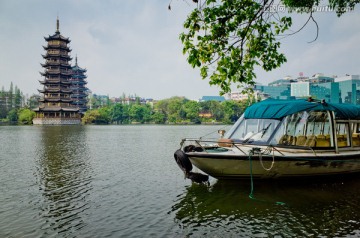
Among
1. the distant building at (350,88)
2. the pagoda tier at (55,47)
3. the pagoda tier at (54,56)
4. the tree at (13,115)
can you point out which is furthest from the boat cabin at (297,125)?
the distant building at (350,88)

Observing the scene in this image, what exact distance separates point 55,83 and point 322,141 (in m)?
79.6

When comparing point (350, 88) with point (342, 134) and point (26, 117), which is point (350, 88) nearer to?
point (26, 117)

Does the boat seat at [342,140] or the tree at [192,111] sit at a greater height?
the tree at [192,111]

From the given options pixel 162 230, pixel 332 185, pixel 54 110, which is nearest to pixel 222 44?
pixel 162 230

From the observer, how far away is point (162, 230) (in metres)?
6.64

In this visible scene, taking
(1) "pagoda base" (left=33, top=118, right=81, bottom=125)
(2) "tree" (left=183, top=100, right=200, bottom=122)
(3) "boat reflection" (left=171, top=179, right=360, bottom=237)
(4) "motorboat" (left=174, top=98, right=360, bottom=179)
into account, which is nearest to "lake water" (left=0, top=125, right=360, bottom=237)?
(3) "boat reflection" (left=171, top=179, right=360, bottom=237)

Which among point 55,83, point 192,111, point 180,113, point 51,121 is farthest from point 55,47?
point 192,111

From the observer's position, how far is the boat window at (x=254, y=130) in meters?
10.3

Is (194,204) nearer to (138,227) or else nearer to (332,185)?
(138,227)

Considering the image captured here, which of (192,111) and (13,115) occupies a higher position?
(192,111)

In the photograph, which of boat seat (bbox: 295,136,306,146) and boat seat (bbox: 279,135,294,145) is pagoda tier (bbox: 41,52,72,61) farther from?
boat seat (bbox: 295,136,306,146)

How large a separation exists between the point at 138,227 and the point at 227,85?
145 inches

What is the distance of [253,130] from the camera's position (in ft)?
35.8

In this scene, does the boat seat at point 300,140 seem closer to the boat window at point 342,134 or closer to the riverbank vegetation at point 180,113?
the boat window at point 342,134
